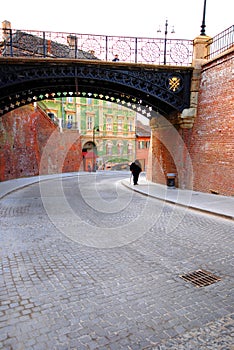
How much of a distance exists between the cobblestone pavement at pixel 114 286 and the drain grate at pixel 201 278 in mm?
123

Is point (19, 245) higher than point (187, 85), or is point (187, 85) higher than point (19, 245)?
point (187, 85)

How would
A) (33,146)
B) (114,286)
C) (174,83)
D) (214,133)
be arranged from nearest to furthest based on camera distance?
1. (114,286)
2. (214,133)
3. (174,83)
4. (33,146)

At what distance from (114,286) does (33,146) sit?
2319cm

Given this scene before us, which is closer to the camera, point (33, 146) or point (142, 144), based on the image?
point (33, 146)

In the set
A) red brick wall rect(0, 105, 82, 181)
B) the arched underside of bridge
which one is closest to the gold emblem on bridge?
the arched underside of bridge

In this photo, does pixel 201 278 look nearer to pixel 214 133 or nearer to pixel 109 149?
pixel 214 133

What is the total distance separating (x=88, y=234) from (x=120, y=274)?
2426 millimetres

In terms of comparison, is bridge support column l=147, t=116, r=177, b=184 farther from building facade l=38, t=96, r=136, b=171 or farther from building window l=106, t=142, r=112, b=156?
building window l=106, t=142, r=112, b=156

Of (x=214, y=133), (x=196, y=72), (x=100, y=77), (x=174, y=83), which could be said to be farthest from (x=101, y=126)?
(x=214, y=133)

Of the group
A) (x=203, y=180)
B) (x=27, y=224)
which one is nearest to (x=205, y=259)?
(x=27, y=224)

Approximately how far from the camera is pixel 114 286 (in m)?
4.05

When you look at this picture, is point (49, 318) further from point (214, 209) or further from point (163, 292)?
point (214, 209)

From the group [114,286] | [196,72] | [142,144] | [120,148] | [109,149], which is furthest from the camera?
[142,144]

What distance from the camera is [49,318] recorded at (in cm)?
324
